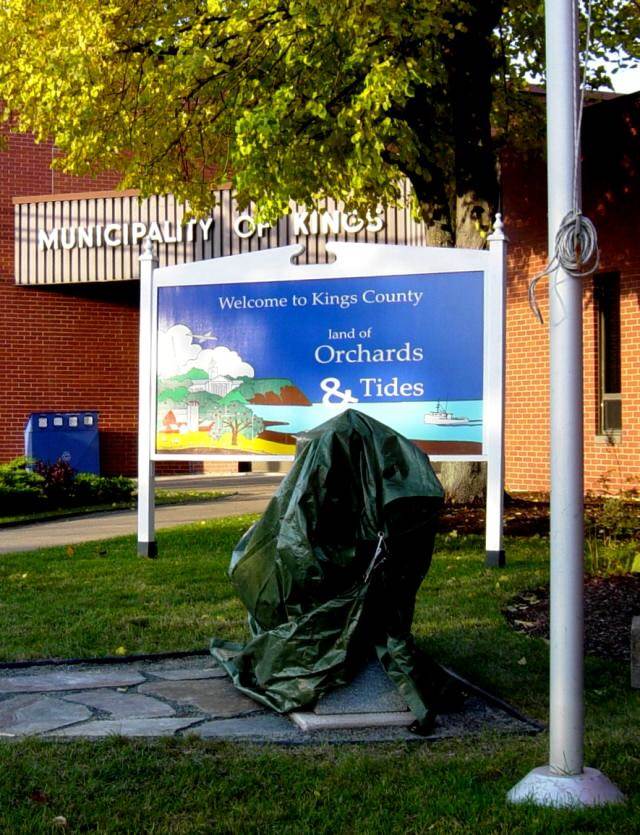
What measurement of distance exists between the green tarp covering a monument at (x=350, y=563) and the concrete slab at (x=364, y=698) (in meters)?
0.05

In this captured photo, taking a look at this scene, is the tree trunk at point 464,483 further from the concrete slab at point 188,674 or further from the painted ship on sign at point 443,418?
the concrete slab at point 188,674

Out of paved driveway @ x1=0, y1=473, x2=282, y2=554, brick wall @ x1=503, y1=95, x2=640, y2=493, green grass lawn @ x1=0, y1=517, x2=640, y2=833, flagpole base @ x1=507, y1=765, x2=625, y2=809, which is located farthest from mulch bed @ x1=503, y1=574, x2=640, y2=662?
brick wall @ x1=503, y1=95, x2=640, y2=493

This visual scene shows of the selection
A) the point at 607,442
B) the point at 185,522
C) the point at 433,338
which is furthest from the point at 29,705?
the point at 607,442

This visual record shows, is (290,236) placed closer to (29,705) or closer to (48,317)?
(48,317)

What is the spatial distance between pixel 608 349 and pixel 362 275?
6.92 m

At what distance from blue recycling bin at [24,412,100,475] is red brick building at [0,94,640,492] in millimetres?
1124

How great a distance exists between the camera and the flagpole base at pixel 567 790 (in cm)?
392

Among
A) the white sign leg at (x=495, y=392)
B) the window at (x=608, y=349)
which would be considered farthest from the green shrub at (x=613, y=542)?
the window at (x=608, y=349)

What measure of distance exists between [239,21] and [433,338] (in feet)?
14.9

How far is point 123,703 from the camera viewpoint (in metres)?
5.59

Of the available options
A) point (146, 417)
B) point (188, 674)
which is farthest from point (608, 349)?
point (188, 674)

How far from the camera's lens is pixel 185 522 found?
44.5ft

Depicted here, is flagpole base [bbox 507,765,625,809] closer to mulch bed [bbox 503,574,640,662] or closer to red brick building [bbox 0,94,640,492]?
mulch bed [bbox 503,574,640,662]

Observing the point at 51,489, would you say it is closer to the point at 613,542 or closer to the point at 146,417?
the point at 146,417
